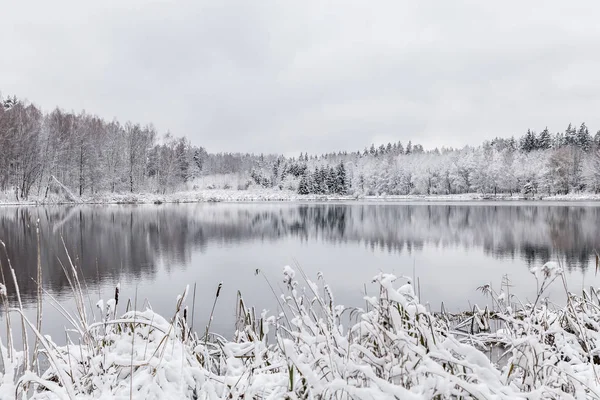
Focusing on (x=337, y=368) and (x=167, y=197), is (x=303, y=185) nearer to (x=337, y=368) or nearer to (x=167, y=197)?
(x=167, y=197)

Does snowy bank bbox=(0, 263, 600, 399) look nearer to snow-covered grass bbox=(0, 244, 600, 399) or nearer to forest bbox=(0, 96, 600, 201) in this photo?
snow-covered grass bbox=(0, 244, 600, 399)

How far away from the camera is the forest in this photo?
37.6 metres

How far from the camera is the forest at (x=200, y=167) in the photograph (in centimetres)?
3759

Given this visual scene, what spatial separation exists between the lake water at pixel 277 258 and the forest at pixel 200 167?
10122 millimetres

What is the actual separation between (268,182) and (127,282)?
248ft

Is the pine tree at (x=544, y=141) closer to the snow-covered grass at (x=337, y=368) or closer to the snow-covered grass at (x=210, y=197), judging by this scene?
the snow-covered grass at (x=210, y=197)

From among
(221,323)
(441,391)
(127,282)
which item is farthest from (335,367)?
(127,282)

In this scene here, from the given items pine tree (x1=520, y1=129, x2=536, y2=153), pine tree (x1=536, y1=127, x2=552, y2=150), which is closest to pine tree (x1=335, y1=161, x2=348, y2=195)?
pine tree (x1=520, y1=129, x2=536, y2=153)

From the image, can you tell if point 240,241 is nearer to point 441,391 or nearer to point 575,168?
point 441,391

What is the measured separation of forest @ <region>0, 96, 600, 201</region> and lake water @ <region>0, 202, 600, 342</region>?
10122 mm

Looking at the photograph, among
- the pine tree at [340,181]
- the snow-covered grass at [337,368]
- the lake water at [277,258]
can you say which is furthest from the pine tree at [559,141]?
the snow-covered grass at [337,368]

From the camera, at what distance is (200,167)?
9431cm

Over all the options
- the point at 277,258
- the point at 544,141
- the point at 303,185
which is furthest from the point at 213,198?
the point at 544,141

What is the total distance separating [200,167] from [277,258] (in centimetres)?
8506
